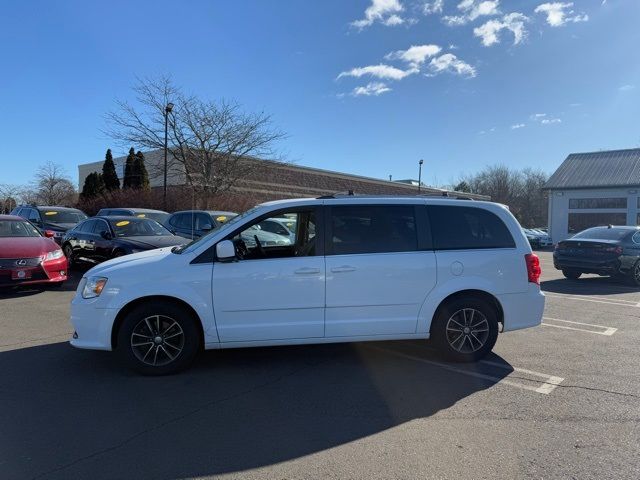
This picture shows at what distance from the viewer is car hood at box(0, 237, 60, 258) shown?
9.28 m

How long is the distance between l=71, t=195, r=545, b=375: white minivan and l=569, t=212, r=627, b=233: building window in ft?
116

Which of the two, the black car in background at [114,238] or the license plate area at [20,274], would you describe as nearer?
the license plate area at [20,274]

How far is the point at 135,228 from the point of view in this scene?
1177 centimetres

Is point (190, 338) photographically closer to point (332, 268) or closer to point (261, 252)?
point (261, 252)

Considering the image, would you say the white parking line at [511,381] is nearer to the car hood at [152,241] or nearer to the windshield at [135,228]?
the car hood at [152,241]

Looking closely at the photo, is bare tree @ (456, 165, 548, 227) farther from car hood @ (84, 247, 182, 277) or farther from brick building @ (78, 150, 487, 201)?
car hood @ (84, 247, 182, 277)

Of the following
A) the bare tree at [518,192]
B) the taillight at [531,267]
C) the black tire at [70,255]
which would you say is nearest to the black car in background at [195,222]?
the black tire at [70,255]

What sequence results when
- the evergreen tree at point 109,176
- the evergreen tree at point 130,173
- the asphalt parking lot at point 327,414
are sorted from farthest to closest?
the evergreen tree at point 109,176 → the evergreen tree at point 130,173 → the asphalt parking lot at point 327,414

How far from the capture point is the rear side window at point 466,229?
5.55 meters

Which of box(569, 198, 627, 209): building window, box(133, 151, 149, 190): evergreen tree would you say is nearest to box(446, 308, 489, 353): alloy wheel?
box(569, 198, 627, 209): building window

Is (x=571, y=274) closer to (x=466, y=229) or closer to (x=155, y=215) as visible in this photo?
(x=466, y=229)

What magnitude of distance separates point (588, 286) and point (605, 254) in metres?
0.99

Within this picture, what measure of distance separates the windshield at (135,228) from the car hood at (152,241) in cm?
32

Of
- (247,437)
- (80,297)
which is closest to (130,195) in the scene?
(80,297)
